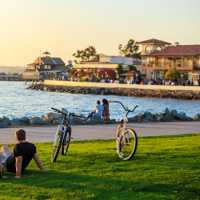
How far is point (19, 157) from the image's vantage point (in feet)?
35.3

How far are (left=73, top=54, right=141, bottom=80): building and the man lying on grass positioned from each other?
400ft

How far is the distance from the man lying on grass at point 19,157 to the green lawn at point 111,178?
0.20 m

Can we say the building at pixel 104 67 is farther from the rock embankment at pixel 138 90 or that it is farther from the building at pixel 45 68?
the building at pixel 45 68

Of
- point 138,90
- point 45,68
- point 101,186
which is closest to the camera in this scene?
point 101,186

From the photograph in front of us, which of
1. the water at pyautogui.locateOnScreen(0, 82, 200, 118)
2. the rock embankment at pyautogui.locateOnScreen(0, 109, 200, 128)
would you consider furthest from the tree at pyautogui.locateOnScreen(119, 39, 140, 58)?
the rock embankment at pyautogui.locateOnScreen(0, 109, 200, 128)

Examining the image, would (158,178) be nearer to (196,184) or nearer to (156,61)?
(196,184)

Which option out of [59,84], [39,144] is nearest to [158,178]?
[39,144]

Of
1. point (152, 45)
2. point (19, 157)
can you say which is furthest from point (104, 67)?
point (19, 157)

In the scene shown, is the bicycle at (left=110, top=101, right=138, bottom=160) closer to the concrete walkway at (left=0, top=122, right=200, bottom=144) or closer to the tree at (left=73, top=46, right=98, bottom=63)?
the concrete walkway at (left=0, top=122, right=200, bottom=144)

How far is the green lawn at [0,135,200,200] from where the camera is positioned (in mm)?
9258

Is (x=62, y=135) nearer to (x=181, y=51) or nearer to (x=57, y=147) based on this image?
(x=57, y=147)

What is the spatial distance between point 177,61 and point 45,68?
83245 mm

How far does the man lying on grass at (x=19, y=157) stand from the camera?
10746mm

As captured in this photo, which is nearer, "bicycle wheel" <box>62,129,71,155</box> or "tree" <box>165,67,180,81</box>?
"bicycle wheel" <box>62,129,71,155</box>
